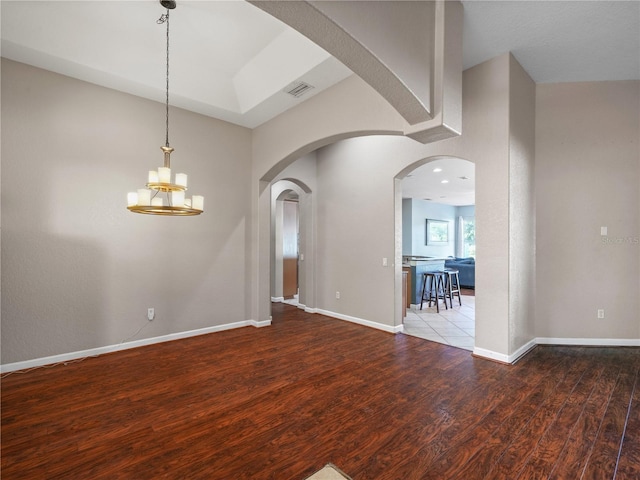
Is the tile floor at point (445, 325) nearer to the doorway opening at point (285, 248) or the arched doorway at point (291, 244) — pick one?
the arched doorway at point (291, 244)

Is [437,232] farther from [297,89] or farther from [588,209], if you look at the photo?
[297,89]

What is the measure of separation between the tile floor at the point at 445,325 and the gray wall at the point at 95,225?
3060 mm

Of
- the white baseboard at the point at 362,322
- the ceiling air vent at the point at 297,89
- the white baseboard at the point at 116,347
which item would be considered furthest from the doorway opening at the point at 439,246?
the white baseboard at the point at 116,347

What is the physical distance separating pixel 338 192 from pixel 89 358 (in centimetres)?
424

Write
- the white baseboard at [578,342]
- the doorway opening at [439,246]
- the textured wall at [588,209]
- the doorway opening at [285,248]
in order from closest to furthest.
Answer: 1. the white baseboard at [578,342]
2. the textured wall at [588,209]
3. the doorway opening at [439,246]
4. the doorway opening at [285,248]

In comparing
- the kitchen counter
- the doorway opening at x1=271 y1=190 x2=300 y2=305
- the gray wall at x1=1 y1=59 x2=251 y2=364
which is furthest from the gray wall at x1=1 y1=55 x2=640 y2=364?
the doorway opening at x1=271 y1=190 x2=300 y2=305

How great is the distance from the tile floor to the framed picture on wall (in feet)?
19.5

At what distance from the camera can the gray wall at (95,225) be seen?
317 centimetres

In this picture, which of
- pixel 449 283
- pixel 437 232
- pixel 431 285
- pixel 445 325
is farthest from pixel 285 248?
pixel 437 232

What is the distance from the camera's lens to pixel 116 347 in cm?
372

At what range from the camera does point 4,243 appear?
308 cm

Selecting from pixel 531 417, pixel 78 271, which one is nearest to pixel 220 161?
pixel 78 271

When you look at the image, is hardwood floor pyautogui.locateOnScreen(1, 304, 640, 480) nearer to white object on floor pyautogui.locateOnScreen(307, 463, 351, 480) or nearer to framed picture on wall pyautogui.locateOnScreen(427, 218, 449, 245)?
white object on floor pyautogui.locateOnScreen(307, 463, 351, 480)

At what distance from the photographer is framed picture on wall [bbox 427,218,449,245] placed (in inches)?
→ 479
